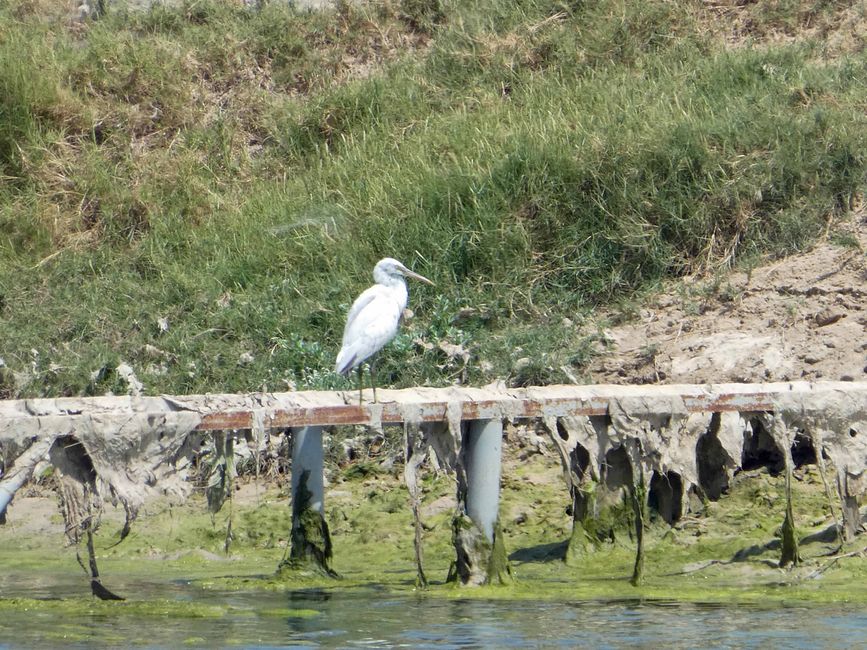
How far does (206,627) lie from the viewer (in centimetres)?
600

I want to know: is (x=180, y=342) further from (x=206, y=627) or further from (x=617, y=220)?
(x=206, y=627)

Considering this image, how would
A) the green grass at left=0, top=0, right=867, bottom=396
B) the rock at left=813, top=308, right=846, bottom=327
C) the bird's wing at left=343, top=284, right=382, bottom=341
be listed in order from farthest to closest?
the green grass at left=0, top=0, right=867, bottom=396 < the rock at left=813, top=308, right=846, bottom=327 < the bird's wing at left=343, top=284, right=382, bottom=341

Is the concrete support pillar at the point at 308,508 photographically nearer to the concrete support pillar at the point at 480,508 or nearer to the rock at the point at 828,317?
the concrete support pillar at the point at 480,508

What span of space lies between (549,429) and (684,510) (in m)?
1.31

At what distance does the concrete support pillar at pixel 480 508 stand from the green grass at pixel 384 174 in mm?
2579

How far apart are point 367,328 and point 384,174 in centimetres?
494

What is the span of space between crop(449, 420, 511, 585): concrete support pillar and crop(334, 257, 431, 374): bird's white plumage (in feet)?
2.14

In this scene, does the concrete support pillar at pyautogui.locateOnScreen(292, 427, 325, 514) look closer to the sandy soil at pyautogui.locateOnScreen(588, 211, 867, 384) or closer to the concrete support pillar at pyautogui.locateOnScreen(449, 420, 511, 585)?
the concrete support pillar at pyautogui.locateOnScreen(449, 420, 511, 585)

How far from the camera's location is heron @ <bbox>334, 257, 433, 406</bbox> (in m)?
6.77

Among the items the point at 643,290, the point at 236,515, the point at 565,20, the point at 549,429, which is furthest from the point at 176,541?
the point at 565,20

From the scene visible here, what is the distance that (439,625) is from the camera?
5.89 metres

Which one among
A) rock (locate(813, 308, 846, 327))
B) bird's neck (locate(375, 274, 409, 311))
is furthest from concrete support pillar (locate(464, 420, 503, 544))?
rock (locate(813, 308, 846, 327))

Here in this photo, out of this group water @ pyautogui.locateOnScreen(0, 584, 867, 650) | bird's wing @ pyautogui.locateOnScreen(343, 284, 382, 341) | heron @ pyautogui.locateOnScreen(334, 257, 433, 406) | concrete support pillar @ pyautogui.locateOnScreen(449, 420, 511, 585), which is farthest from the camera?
bird's wing @ pyautogui.locateOnScreen(343, 284, 382, 341)

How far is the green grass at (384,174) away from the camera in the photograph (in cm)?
1007
